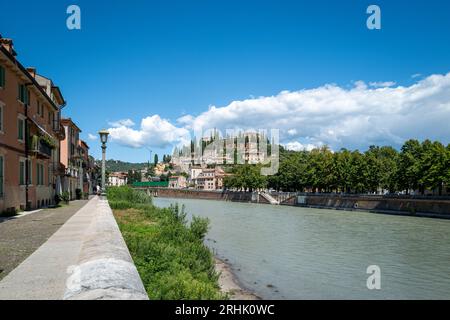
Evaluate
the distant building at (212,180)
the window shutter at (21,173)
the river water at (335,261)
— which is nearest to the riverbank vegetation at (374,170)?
the river water at (335,261)

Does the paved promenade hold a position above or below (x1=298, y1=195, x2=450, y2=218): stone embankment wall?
above

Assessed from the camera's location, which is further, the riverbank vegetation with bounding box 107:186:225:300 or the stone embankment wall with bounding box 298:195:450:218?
the stone embankment wall with bounding box 298:195:450:218

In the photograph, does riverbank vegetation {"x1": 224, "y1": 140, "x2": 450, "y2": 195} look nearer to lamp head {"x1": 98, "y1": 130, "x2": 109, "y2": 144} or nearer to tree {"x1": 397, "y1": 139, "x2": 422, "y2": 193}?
tree {"x1": 397, "y1": 139, "x2": 422, "y2": 193}

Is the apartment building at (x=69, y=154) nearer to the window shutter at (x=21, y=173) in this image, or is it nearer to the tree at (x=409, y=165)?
the window shutter at (x=21, y=173)

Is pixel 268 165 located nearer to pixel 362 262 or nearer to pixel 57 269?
pixel 362 262

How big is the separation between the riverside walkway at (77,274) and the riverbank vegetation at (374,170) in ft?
202

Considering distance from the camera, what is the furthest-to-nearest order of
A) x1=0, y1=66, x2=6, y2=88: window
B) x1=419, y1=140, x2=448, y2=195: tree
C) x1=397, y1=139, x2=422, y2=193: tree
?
1. x1=397, y1=139, x2=422, y2=193: tree
2. x1=419, y1=140, x2=448, y2=195: tree
3. x1=0, y1=66, x2=6, y2=88: window

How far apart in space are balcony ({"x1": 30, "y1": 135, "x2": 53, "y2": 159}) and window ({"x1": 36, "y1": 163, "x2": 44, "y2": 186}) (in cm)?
118

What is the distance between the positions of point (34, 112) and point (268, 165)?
11704cm

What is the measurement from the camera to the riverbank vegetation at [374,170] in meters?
62.0

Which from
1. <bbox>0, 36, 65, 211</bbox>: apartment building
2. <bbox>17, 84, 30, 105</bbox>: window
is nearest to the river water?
<bbox>0, 36, 65, 211</bbox>: apartment building

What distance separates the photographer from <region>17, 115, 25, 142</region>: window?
25375 mm

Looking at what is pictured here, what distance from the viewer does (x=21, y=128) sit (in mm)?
26047
